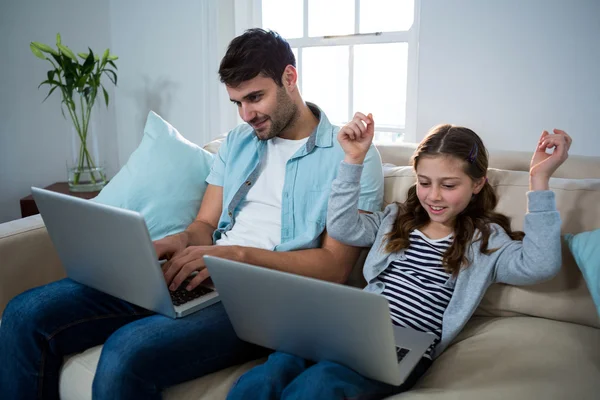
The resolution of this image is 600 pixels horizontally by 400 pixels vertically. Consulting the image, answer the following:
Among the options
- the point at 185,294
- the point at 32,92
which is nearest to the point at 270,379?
the point at 185,294

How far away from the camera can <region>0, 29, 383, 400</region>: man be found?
3.62 ft

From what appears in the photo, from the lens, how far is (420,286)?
1251 millimetres

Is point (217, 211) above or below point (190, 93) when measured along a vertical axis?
below

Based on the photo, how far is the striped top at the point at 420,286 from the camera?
1.22 metres

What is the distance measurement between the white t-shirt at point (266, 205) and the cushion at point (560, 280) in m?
0.55

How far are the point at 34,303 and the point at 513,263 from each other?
Answer: 104 cm

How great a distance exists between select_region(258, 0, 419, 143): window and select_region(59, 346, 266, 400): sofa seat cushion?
4.83ft

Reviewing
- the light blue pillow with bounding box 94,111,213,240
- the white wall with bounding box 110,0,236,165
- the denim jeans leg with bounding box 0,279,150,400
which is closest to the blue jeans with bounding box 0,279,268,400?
the denim jeans leg with bounding box 0,279,150,400

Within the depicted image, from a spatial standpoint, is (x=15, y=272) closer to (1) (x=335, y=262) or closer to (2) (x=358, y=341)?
(1) (x=335, y=262)

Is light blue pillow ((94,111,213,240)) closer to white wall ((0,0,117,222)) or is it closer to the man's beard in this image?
the man's beard

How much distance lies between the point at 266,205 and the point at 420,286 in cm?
49

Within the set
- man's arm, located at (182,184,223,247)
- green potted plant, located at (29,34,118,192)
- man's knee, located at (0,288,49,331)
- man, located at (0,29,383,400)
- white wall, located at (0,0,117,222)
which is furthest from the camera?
white wall, located at (0,0,117,222)

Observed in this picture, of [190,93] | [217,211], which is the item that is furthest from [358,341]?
[190,93]

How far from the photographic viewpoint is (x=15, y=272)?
59.5 inches
